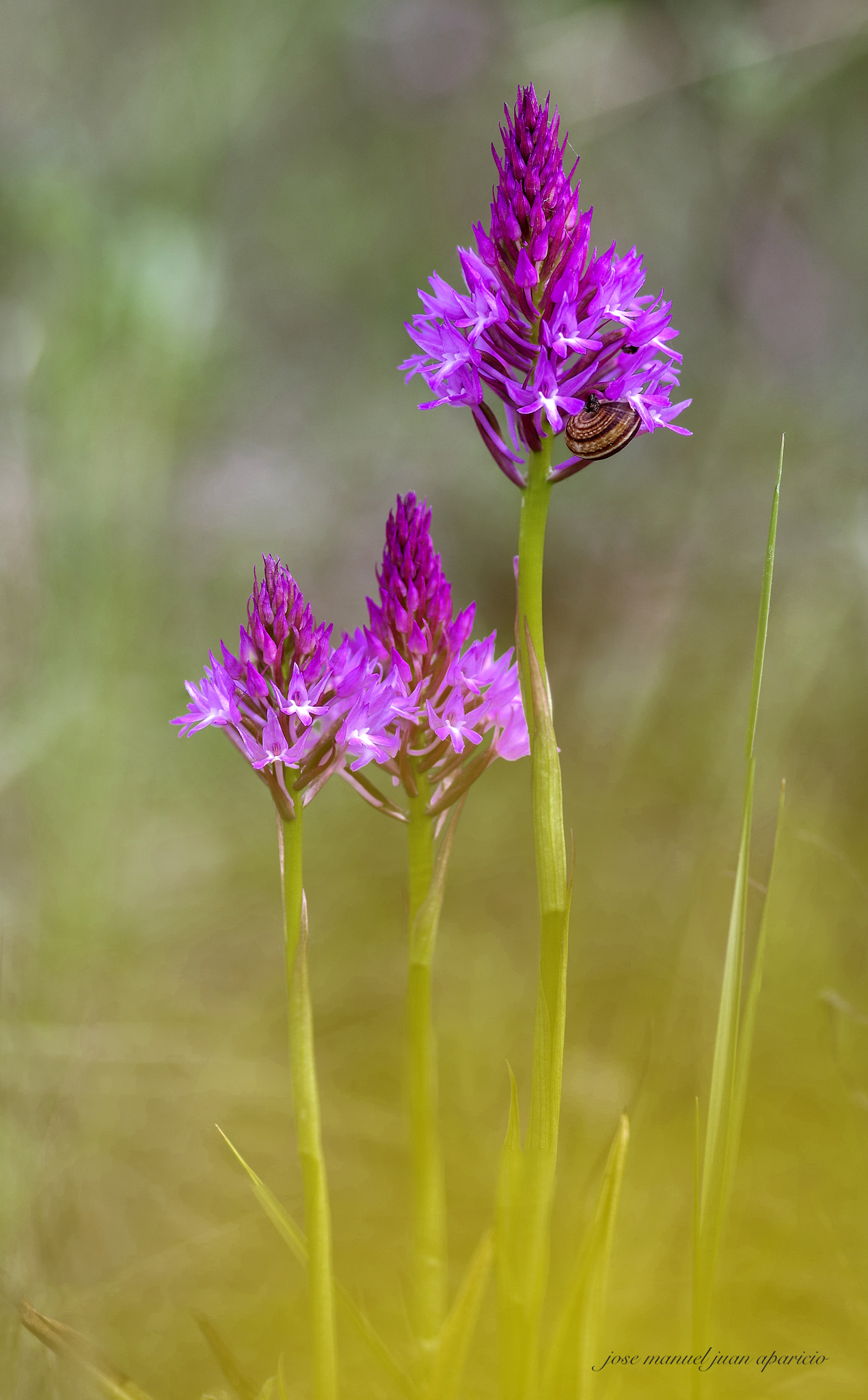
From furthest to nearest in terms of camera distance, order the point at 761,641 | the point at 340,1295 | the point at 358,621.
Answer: the point at 358,621, the point at 340,1295, the point at 761,641

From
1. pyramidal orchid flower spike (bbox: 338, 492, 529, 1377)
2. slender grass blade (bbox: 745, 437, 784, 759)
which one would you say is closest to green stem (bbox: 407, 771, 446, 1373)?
pyramidal orchid flower spike (bbox: 338, 492, 529, 1377)

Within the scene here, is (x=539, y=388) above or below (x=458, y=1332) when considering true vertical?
above

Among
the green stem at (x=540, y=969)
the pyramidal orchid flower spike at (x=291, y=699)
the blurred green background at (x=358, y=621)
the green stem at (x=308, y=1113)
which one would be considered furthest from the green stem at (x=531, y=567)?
the blurred green background at (x=358, y=621)

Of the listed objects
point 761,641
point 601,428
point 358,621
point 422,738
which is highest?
point 358,621

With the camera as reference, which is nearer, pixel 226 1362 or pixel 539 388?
pixel 539 388

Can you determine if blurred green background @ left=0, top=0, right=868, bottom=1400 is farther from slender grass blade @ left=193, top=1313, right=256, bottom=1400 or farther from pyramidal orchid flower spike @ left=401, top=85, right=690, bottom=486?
pyramidal orchid flower spike @ left=401, top=85, right=690, bottom=486

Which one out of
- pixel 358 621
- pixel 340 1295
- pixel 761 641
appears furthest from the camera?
pixel 358 621

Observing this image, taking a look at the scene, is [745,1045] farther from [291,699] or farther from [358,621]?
[358,621]

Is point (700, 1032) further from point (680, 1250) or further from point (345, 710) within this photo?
point (345, 710)

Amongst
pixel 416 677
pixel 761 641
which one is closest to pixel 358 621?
pixel 416 677
